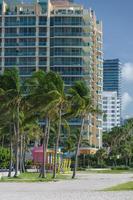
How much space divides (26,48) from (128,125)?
3903 cm

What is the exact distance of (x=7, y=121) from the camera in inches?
→ 2778

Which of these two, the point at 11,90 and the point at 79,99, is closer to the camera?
the point at 79,99

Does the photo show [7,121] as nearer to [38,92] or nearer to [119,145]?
[38,92]

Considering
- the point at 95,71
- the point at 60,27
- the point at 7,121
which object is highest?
the point at 60,27

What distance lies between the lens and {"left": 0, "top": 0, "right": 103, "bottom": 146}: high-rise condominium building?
490ft

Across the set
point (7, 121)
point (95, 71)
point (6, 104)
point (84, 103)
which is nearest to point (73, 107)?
point (84, 103)

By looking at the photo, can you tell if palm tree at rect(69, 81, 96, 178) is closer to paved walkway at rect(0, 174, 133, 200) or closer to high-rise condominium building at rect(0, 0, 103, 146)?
paved walkway at rect(0, 174, 133, 200)

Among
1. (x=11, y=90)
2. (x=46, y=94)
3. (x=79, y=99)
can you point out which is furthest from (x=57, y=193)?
(x=11, y=90)

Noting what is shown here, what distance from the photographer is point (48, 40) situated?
152000 millimetres

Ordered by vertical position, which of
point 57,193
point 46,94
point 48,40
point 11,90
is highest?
point 48,40

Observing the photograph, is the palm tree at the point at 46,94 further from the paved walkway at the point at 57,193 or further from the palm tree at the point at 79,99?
the paved walkway at the point at 57,193

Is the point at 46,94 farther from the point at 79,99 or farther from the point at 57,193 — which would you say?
the point at 57,193

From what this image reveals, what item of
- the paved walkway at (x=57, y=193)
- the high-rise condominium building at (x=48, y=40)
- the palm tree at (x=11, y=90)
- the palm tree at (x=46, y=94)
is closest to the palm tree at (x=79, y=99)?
the palm tree at (x=46, y=94)

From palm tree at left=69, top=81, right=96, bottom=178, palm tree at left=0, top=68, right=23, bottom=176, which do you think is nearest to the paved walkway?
palm tree at left=69, top=81, right=96, bottom=178
